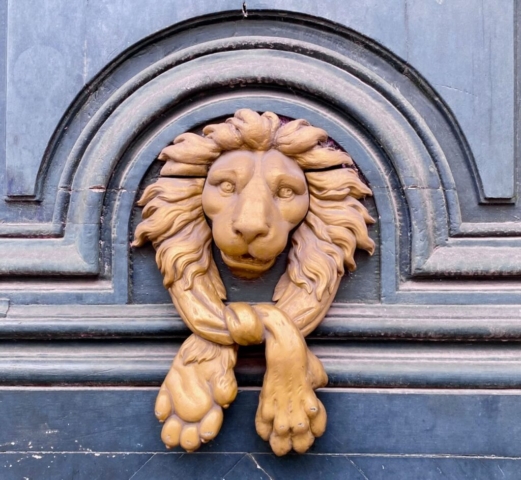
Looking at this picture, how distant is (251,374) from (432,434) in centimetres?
27

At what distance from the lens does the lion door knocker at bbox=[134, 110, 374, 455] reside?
2.49 ft

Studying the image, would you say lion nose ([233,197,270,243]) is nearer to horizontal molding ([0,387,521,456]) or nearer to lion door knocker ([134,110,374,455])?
lion door knocker ([134,110,374,455])

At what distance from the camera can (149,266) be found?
0.87 m

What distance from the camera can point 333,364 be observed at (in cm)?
83

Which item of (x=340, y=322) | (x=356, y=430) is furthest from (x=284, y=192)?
(x=356, y=430)

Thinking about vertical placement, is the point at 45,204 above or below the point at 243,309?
above

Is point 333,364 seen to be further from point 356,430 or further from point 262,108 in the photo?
point 262,108

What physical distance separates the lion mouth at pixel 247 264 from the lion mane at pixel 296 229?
33 millimetres

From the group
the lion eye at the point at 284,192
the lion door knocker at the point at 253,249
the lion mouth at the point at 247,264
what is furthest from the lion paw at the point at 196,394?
the lion eye at the point at 284,192

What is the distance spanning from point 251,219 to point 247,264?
3.5 inches

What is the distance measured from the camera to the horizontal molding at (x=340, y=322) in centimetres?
83

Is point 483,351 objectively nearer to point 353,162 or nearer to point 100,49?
point 353,162

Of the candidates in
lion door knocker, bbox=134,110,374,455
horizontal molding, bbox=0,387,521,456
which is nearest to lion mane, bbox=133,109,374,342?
lion door knocker, bbox=134,110,374,455

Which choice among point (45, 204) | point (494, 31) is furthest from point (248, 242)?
point (494, 31)
